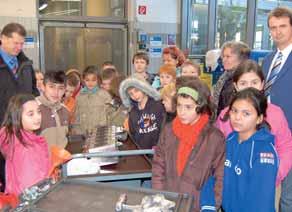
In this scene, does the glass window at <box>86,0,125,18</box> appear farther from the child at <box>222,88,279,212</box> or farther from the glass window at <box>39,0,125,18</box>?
the child at <box>222,88,279,212</box>

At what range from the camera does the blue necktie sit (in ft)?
7.35

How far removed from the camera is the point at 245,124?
1857 millimetres

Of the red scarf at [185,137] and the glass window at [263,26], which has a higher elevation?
the glass window at [263,26]

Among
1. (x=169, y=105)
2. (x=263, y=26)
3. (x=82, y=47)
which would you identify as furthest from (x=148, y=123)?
(x=263, y=26)

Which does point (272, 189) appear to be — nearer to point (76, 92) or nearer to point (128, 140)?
point (128, 140)

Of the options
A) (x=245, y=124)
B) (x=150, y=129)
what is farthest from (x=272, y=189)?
(x=150, y=129)

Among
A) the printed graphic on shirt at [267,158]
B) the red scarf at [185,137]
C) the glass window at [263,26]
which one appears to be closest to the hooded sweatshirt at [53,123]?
the red scarf at [185,137]

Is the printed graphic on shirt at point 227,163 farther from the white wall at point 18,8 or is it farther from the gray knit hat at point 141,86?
the white wall at point 18,8

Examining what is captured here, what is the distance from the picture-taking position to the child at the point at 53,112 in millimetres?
2400

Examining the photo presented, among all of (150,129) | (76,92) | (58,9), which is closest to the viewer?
(150,129)

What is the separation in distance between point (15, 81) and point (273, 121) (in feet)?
6.58

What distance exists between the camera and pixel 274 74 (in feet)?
7.43

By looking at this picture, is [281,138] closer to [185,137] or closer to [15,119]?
[185,137]

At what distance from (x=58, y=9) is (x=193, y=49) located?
2433mm
